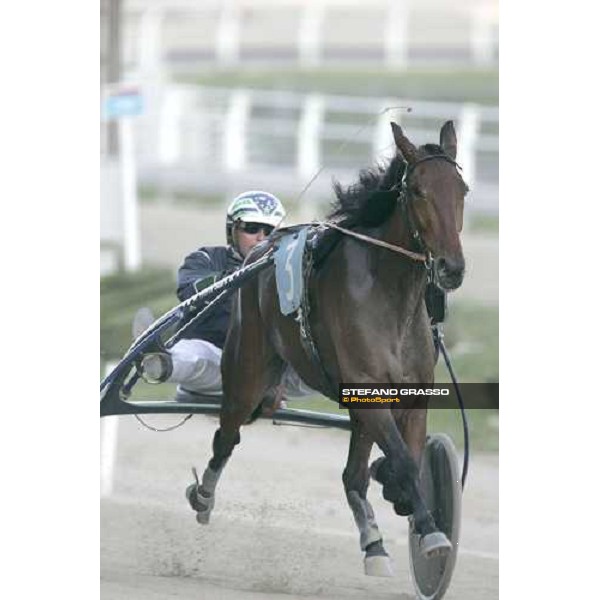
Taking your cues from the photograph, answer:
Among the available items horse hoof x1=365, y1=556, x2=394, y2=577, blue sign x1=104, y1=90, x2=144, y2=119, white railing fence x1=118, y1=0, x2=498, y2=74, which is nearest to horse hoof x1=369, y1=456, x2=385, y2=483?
horse hoof x1=365, y1=556, x2=394, y2=577

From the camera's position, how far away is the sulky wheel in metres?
4.86

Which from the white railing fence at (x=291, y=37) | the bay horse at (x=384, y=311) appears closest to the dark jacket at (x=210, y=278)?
the bay horse at (x=384, y=311)

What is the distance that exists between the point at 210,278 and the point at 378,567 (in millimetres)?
1094

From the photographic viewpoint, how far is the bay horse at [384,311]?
444 centimetres

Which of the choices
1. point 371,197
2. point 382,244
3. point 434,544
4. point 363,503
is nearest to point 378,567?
point 363,503

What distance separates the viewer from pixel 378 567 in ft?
15.8

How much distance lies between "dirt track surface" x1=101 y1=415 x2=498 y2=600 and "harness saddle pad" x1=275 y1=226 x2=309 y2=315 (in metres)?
0.58

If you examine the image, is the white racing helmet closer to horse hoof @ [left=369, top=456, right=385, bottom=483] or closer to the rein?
the rein

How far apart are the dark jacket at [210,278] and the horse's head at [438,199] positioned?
860mm

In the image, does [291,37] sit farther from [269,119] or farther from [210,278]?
[210,278]
